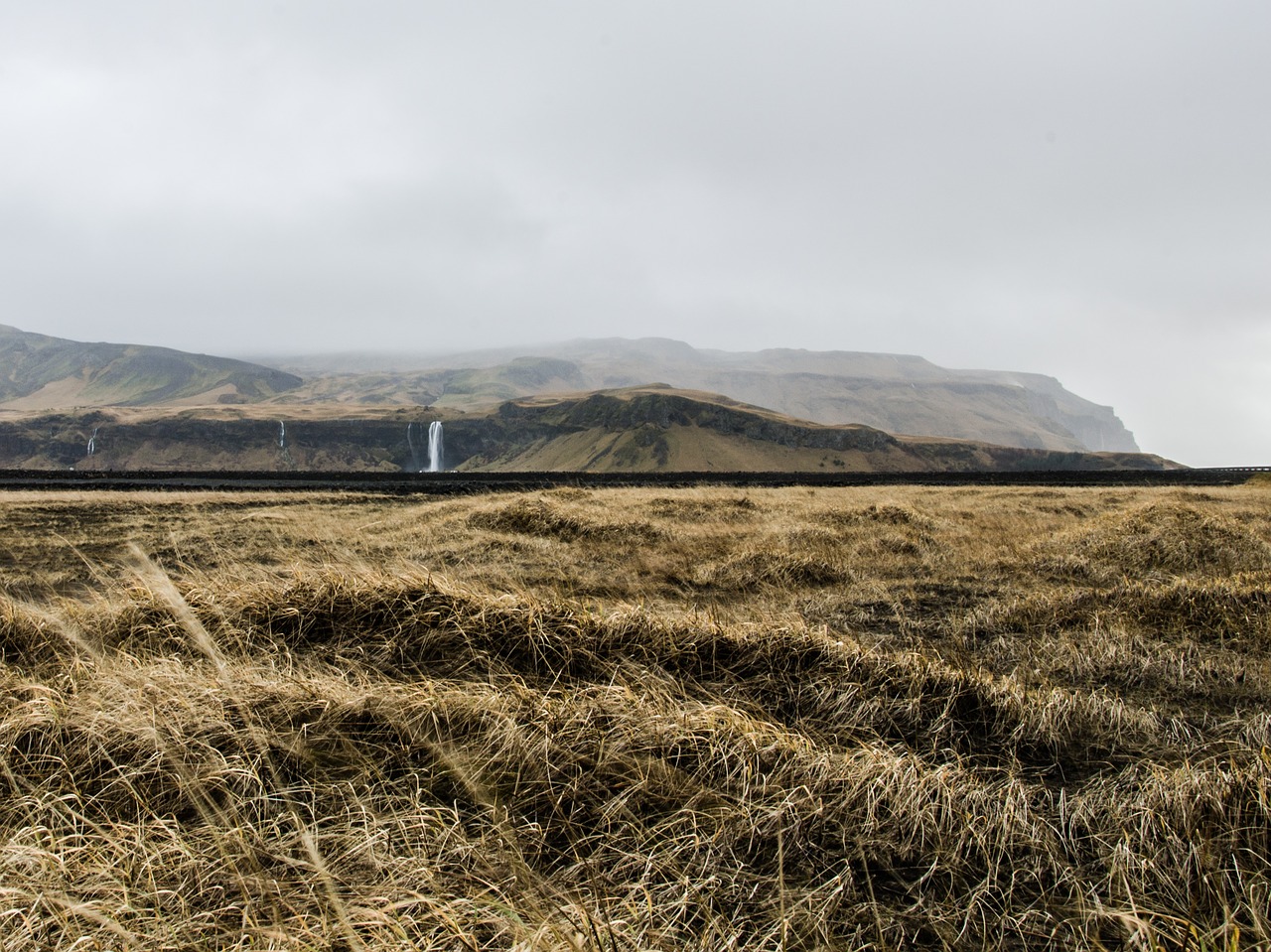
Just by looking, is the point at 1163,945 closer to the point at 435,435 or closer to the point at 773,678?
the point at 773,678

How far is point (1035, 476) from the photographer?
51469mm

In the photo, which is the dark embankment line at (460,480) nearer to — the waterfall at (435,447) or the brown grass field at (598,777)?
the brown grass field at (598,777)

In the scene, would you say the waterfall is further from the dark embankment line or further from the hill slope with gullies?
the dark embankment line

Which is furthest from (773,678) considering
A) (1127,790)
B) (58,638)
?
(58,638)

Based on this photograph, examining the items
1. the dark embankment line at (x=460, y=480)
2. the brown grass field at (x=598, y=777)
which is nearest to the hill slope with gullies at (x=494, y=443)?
the dark embankment line at (x=460, y=480)

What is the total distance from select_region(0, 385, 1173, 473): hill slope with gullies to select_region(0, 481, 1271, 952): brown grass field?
474 ft

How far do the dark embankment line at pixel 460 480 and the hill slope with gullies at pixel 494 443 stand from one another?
100691 millimetres

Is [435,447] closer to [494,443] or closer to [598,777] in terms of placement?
[494,443]

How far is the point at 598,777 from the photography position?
3490 millimetres

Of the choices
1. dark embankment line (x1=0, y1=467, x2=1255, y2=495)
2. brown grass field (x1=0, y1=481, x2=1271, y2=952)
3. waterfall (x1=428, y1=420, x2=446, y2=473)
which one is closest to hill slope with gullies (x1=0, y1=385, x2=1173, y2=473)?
waterfall (x1=428, y1=420, x2=446, y2=473)

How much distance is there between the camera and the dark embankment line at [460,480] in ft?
123

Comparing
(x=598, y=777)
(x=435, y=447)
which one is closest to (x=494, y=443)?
(x=435, y=447)

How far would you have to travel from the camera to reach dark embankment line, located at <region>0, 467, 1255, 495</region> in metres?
37.3

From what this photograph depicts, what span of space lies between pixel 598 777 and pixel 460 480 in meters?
41.1
